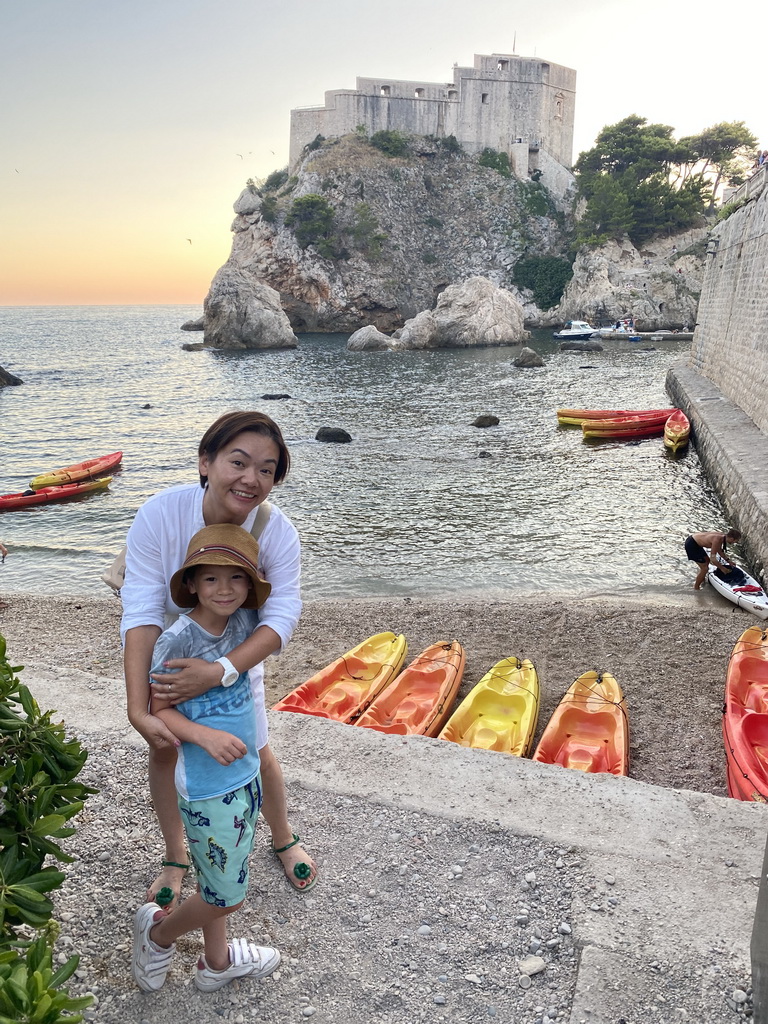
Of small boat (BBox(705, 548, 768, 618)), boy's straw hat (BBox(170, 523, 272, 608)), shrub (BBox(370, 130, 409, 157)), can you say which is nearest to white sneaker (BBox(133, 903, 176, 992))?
boy's straw hat (BBox(170, 523, 272, 608))

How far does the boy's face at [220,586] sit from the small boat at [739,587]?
7934mm

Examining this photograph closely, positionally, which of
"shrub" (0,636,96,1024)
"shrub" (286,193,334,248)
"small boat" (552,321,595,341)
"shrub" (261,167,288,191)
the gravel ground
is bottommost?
the gravel ground

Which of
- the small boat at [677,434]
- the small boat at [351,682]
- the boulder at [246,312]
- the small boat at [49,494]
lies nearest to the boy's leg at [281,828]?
the small boat at [351,682]

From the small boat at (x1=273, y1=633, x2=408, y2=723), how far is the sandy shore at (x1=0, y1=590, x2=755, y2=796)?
544 mm

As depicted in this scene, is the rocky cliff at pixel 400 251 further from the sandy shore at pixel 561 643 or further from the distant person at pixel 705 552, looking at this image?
the distant person at pixel 705 552

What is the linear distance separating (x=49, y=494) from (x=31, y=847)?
14362 mm

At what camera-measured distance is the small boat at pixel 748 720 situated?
484cm

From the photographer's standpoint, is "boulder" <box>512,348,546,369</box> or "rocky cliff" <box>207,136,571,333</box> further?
"rocky cliff" <box>207,136,571,333</box>

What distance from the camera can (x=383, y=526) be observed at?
12.9m

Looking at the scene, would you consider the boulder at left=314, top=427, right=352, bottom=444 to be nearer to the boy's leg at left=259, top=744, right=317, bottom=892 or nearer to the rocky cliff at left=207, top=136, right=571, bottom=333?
the boy's leg at left=259, top=744, right=317, bottom=892

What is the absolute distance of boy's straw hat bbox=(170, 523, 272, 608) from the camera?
2.14 meters

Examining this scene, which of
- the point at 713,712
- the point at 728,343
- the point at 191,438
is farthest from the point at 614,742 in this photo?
the point at 191,438

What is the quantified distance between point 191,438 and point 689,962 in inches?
866

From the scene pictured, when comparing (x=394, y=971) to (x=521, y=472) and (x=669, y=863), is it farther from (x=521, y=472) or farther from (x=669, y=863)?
(x=521, y=472)
